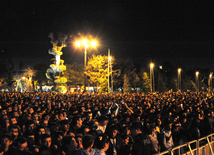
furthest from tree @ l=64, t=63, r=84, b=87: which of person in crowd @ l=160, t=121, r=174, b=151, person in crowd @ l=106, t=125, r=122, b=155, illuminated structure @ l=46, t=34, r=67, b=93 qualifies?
person in crowd @ l=106, t=125, r=122, b=155

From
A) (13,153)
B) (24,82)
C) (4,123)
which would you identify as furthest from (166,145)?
(24,82)

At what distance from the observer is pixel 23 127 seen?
7.71 m

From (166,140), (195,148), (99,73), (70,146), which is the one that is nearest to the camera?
(70,146)

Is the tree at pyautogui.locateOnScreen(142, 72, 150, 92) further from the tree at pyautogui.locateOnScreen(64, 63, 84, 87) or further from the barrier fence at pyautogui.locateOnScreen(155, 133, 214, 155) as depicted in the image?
the barrier fence at pyautogui.locateOnScreen(155, 133, 214, 155)

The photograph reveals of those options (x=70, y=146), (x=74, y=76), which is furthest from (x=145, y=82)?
(x=70, y=146)

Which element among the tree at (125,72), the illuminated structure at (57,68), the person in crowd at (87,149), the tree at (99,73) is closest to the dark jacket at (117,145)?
the person in crowd at (87,149)

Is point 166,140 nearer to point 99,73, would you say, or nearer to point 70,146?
point 70,146

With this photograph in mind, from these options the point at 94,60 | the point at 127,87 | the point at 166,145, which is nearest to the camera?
the point at 166,145

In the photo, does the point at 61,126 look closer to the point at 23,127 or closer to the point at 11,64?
the point at 23,127

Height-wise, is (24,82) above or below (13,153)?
above

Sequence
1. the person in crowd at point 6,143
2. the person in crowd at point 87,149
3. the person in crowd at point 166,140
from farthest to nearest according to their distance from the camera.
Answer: the person in crowd at point 166,140 < the person in crowd at point 6,143 < the person in crowd at point 87,149

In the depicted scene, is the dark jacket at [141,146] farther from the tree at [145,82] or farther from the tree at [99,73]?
the tree at [145,82]

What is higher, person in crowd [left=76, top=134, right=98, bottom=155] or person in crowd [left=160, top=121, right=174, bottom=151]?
person in crowd [left=76, top=134, right=98, bottom=155]

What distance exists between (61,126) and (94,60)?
147 ft
